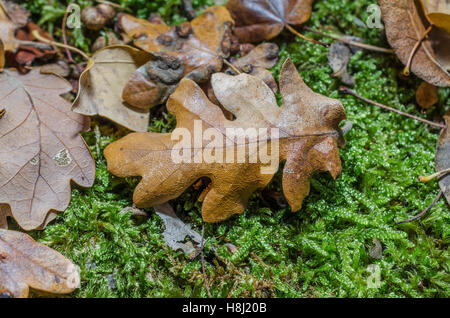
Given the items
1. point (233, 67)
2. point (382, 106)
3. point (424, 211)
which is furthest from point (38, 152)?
point (424, 211)

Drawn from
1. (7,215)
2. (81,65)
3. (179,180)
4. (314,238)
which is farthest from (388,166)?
(7,215)

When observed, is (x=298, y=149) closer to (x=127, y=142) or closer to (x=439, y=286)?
(x=127, y=142)

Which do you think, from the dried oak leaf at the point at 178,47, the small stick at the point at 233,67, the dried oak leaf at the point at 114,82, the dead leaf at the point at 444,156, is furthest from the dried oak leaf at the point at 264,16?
the dead leaf at the point at 444,156

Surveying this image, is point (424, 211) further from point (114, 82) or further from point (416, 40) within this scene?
point (114, 82)

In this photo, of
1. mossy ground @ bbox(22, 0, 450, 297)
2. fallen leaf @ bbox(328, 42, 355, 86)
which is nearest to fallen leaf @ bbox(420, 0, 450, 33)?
fallen leaf @ bbox(328, 42, 355, 86)

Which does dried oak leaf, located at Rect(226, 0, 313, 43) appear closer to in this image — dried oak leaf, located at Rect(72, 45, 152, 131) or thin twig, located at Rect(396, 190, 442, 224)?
dried oak leaf, located at Rect(72, 45, 152, 131)

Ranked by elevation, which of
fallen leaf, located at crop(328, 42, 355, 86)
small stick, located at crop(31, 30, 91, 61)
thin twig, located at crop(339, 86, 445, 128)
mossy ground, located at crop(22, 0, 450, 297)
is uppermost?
small stick, located at crop(31, 30, 91, 61)
